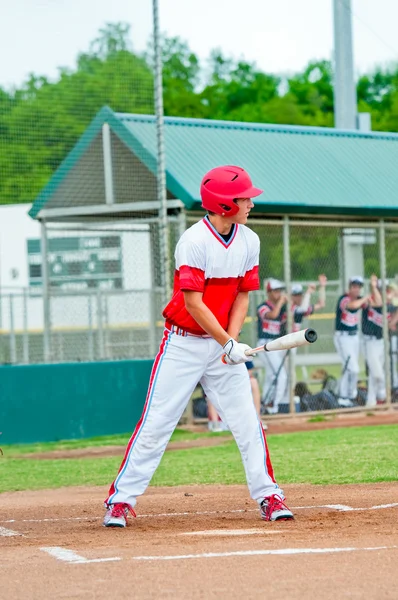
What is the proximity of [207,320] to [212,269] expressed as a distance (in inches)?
12.8

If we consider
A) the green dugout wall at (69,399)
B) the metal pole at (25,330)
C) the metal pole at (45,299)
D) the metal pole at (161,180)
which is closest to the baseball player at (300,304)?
the metal pole at (161,180)

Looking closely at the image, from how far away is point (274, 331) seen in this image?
15594mm

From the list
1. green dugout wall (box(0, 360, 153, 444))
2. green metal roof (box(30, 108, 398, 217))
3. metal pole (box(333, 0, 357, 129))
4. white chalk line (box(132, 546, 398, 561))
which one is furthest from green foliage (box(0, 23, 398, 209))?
white chalk line (box(132, 546, 398, 561))

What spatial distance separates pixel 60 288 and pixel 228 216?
9.29 metres

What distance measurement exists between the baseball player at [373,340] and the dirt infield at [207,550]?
8.61 m

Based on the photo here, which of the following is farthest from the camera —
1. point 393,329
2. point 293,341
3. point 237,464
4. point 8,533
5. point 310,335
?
point 393,329

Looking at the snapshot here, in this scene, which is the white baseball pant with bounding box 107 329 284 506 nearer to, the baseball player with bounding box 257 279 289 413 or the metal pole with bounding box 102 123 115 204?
the baseball player with bounding box 257 279 289 413

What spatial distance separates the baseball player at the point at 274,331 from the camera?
15.5 m

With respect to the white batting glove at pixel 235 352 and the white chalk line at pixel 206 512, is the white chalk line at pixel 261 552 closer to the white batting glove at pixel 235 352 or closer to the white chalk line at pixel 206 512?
the white batting glove at pixel 235 352

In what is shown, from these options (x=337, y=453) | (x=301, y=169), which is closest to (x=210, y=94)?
(x=301, y=169)

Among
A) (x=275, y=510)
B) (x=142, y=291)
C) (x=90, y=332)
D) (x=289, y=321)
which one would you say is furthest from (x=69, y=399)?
(x=275, y=510)

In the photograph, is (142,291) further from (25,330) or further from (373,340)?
(373,340)

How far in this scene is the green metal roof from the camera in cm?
1541

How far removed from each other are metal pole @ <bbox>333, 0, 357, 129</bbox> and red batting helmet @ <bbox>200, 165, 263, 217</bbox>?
1613cm
